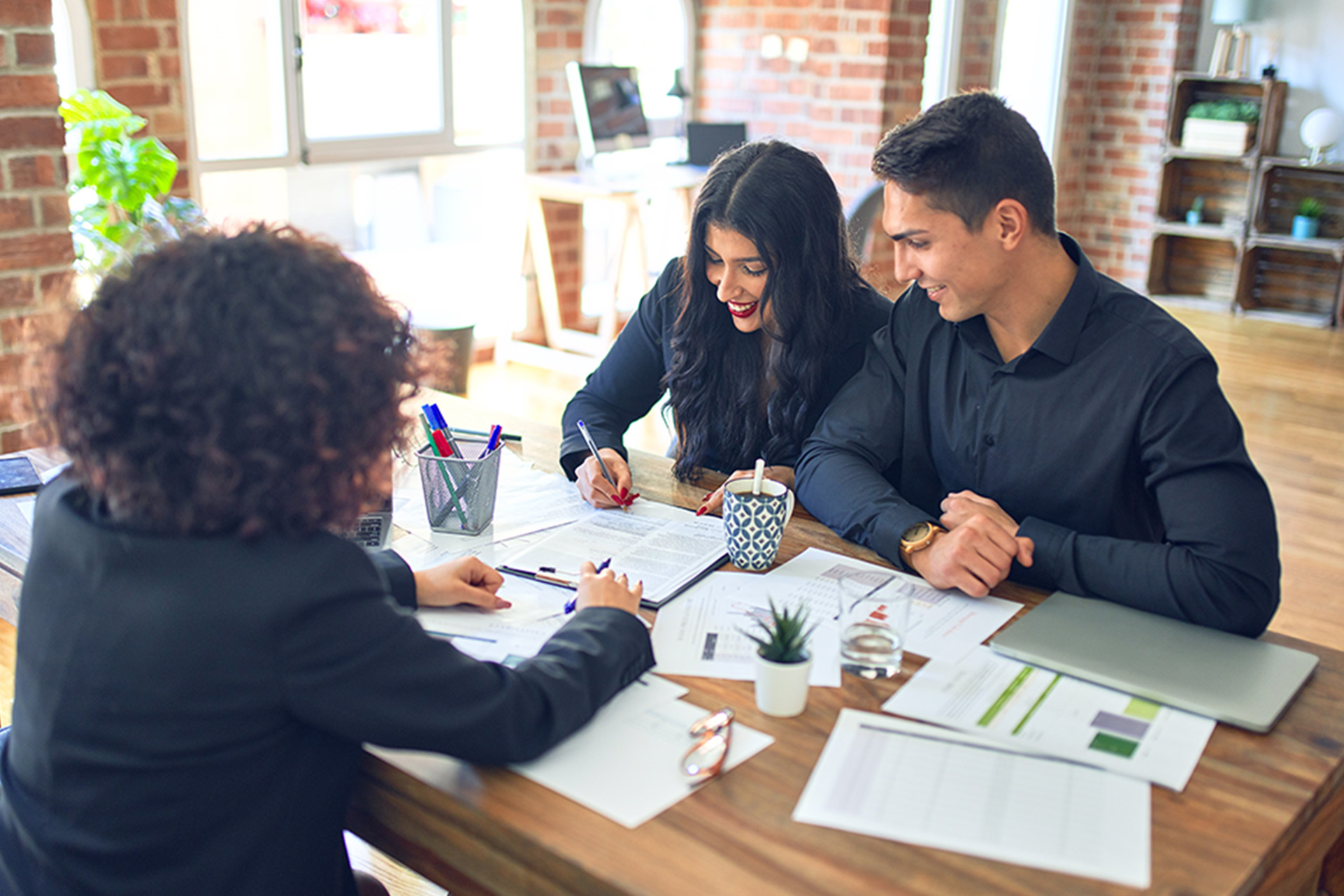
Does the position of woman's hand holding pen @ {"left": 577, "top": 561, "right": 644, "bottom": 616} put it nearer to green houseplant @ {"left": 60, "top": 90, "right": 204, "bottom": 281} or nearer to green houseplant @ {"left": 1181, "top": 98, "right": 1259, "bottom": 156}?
green houseplant @ {"left": 60, "top": 90, "right": 204, "bottom": 281}

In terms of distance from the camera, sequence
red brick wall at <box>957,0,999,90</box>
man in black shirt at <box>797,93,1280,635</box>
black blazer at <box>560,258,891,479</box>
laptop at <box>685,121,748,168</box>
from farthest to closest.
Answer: red brick wall at <box>957,0,999,90</box>
laptop at <box>685,121,748,168</box>
black blazer at <box>560,258,891,479</box>
man in black shirt at <box>797,93,1280,635</box>

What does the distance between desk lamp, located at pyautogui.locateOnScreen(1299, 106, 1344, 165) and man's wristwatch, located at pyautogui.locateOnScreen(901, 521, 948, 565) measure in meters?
6.00

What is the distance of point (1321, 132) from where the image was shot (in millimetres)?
6309

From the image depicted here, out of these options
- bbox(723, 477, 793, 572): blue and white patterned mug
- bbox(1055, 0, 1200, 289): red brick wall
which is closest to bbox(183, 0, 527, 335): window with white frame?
bbox(723, 477, 793, 572): blue and white patterned mug

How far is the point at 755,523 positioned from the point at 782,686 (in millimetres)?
347

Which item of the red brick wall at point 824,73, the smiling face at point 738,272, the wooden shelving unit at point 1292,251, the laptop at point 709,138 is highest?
the red brick wall at point 824,73

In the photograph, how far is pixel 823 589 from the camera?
1.39 meters

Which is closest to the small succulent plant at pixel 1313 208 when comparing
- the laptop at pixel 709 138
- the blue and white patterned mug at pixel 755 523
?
the laptop at pixel 709 138

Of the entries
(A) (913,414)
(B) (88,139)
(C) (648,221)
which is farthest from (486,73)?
(A) (913,414)

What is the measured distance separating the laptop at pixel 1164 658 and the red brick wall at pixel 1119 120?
→ 20.9ft

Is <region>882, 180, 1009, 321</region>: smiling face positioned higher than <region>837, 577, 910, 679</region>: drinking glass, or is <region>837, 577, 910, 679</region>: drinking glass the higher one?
<region>882, 180, 1009, 321</region>: smiling face

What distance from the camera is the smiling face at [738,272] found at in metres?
1.87

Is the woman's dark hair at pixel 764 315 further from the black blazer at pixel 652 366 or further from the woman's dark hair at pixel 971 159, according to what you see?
the woman's dark hair at pixel 971 159

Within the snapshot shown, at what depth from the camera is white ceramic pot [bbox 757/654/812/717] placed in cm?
109
